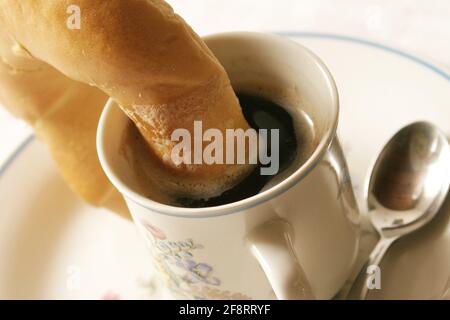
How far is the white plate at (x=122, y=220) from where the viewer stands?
0.58m

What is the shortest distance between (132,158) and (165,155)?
47mm

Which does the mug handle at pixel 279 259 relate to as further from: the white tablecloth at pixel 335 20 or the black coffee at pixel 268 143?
the white tablecloth at pixel 335 20

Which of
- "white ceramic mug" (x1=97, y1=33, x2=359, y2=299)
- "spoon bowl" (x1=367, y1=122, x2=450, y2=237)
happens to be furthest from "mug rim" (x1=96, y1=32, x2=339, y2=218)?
"spoon bowl" (x1=367, y1=122, x2=450, y2=237)

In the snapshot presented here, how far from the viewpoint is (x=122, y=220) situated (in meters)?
0.65

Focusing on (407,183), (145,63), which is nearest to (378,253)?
(407,183)

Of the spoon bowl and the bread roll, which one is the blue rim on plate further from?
the bread roll

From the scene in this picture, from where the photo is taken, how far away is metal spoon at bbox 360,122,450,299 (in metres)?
0.55

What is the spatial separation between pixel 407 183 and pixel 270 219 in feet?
0.72

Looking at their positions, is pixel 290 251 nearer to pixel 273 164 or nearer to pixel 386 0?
pixel 273 164

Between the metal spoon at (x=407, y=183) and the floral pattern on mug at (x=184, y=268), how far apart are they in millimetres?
162

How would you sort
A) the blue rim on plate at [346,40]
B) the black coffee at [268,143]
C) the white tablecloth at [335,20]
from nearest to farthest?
the black coffee at [268,143] < the blue rim on plate at [346,40] < the white tablecloth at [335,20]

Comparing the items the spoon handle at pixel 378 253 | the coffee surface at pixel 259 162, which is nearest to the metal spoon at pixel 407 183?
the spoon handle at pixel 378 253
